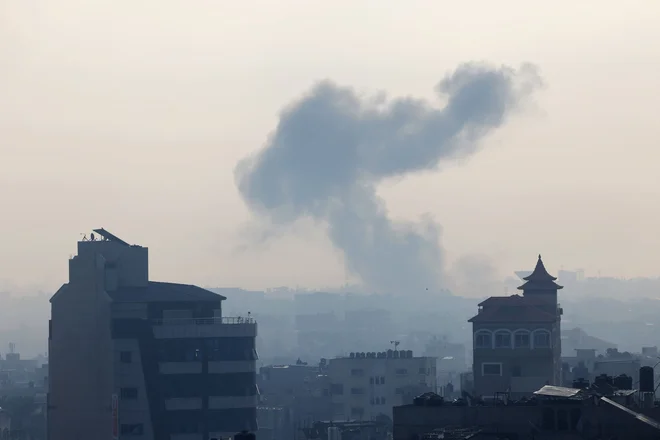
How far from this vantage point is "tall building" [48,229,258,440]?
414ft

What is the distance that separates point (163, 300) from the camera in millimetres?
129000

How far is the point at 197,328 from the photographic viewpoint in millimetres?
127188

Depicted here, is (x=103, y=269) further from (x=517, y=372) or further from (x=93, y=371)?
(x=517, y=372)

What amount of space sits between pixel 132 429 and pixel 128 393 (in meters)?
2.91

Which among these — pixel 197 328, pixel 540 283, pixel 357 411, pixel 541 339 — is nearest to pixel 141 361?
pixel 197 328

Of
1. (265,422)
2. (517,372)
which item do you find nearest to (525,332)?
(517,372)

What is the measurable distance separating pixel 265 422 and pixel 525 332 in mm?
45471

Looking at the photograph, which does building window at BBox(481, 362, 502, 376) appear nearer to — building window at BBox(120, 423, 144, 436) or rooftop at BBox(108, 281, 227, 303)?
rooftop at BBox(108, 281, 227, 303)

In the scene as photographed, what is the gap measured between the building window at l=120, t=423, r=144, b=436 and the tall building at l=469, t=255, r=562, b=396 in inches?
1114

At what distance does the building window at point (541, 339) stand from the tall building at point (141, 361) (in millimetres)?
24511

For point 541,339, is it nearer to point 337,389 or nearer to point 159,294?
point 159,294

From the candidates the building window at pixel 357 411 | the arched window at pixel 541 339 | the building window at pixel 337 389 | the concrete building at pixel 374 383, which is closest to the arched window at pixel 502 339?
the arched window at pixel 541 339

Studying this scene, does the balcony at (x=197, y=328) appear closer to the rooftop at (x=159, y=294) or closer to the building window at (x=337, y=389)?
the rooftop at (x=159, y=294)

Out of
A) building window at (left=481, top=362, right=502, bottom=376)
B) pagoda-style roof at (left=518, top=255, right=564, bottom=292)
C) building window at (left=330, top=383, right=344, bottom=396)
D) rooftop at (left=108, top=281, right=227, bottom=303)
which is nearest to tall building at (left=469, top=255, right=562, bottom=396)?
building window at (left=481, top=362, right=502, bottom=376)
